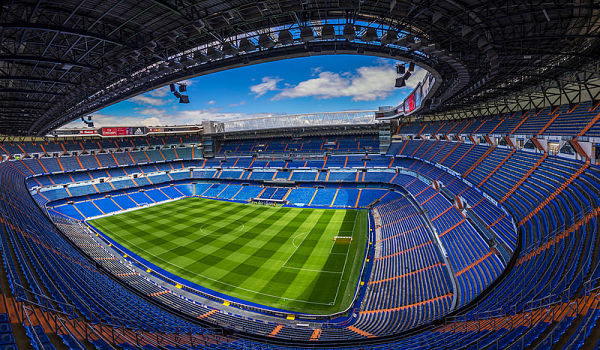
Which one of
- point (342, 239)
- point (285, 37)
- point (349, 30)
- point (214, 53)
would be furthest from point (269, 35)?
point (342, 239)

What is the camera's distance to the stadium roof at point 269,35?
9.02 metres

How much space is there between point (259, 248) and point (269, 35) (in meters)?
18.4

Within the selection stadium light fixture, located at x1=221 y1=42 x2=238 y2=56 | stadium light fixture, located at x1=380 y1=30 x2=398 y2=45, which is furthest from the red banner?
stadium light fixture, located at x1=380 y1=30 x2=398 y2=45

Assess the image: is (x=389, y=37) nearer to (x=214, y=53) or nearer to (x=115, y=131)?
(x=214, y=53)

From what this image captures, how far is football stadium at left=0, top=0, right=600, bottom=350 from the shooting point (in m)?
7.75

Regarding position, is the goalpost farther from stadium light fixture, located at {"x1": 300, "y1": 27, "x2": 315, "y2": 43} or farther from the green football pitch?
stadium light fixture, located at {"x1": 300, "y1": 27, "x2": 315, "y2": 43}

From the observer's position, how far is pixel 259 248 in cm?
2394

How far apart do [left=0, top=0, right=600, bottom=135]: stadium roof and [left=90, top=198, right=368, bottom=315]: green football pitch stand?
14.3m

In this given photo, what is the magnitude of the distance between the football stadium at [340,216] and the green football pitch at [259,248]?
214mm

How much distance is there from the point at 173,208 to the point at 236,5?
35459 mm

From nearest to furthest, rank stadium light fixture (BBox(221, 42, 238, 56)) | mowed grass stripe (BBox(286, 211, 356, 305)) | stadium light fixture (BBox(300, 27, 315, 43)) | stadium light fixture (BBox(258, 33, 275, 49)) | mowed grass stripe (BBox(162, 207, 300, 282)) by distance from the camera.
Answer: stadium light fixture (BBox(300, 27, 315, 43)) → stadium light fixture (BBox(258, 33, 275, 49)) → stadium light fixture (BBox(221, 42, 238, 56)) → mowed grass stripe (BBox(286, 211, 356, 305)) → mowed grass stripe (BBox(162, 207, 300, 282))

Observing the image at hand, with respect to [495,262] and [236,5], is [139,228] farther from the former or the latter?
[495,262]

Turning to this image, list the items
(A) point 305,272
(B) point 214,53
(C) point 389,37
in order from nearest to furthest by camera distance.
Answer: (C) point 389,37, (B) point 214,53, (A) point 305,272

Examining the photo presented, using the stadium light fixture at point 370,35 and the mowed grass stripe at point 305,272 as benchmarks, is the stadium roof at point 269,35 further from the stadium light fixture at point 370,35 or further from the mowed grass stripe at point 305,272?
the mowed grass stripe at point 305,272
